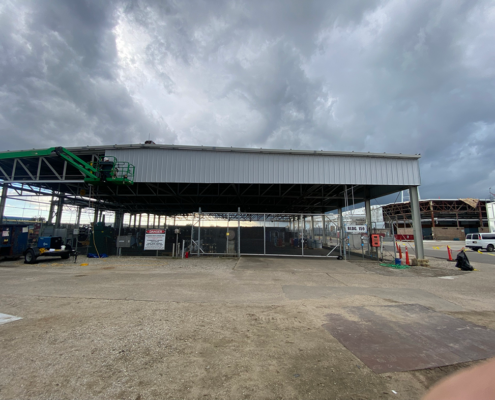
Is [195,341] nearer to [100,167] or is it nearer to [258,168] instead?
[258,168]

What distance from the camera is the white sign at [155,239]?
17.0m

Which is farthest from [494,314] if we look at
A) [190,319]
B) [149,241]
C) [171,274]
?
[149,241]

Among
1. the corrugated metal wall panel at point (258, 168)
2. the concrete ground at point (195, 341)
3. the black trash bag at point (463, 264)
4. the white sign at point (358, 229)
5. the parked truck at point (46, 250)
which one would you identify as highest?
the corrugated metal wall panel at point (258, 168)

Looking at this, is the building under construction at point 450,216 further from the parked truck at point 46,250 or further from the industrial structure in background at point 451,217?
the parked truck at point 46,250

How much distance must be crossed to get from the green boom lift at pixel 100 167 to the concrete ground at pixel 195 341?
28.7ft

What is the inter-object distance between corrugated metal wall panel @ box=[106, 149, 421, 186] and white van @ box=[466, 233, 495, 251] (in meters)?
22.5

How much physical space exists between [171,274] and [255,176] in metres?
8.55

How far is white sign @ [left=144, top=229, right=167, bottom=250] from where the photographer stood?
55.9ft

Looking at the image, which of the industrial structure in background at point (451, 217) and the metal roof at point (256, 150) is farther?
the industrial structure in background at point (451, 217)

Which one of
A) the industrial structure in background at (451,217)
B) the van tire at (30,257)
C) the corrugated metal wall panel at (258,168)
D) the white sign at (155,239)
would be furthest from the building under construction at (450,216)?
the van tire at (30,257)

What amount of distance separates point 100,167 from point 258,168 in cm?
1113

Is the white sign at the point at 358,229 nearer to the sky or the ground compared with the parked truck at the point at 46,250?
nearer to the sky

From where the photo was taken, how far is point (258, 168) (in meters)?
16.5

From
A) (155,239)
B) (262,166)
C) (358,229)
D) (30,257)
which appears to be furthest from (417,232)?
(30,257)
